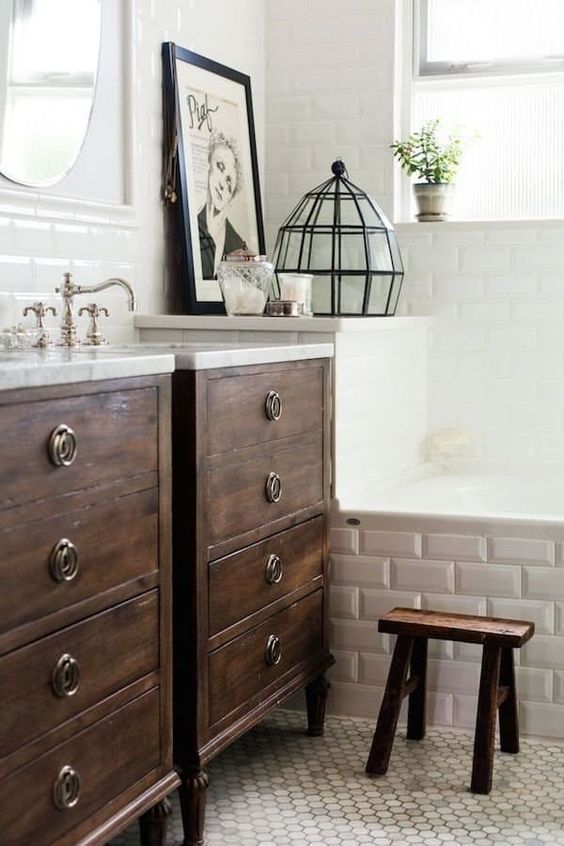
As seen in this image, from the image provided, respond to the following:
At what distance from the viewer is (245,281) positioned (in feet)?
12.0

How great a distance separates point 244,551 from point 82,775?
0.80m

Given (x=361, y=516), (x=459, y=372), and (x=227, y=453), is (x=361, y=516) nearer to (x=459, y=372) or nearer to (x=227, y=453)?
(x=227, y=453)

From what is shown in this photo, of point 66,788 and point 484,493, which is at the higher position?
point 484,493

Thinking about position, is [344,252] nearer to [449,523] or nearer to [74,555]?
[449,523]

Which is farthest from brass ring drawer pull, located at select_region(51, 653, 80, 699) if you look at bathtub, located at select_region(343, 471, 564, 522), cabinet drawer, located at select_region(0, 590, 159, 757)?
bathtub, located at select_region(343, 471, 564, 522)

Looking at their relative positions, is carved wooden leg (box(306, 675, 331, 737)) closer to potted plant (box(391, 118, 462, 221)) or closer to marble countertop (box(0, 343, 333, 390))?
marble countertop (box(0, 343, 333, 390))

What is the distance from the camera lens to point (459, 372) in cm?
460

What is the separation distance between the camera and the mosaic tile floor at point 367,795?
277 centimetres

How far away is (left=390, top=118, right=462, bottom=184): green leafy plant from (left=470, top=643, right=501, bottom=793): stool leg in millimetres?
2032

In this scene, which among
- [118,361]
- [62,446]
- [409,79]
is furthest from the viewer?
[409,79]

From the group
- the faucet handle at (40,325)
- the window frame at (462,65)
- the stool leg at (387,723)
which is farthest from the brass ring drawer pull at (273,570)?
the window frame at (462,65)

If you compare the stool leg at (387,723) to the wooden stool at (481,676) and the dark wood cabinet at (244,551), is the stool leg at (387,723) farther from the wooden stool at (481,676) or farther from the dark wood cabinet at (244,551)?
the dark wood cabinet at (244,551)

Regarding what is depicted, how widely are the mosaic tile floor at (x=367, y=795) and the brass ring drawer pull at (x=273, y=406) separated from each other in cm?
90

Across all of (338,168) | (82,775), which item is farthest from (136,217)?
(82,775)
